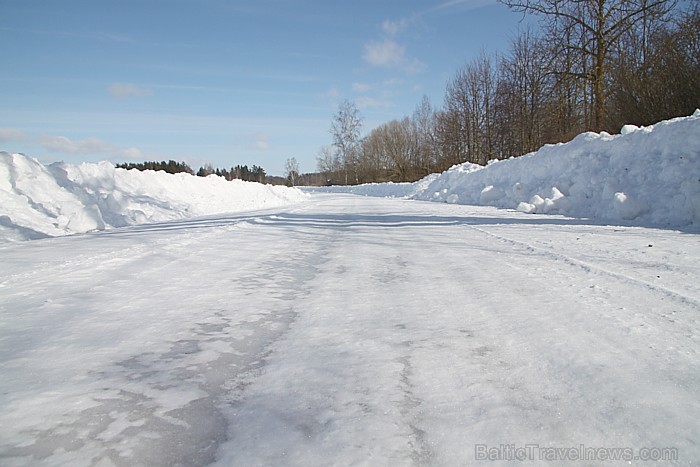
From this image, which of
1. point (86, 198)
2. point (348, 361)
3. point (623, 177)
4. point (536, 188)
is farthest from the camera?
point (536, 188)

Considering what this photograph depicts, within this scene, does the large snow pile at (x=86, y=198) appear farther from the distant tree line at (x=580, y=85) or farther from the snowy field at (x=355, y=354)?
the distant tree line at (x=580, y=85)

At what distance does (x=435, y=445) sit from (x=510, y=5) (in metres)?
15.7

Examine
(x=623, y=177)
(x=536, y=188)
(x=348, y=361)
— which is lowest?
(x=348, y=361)

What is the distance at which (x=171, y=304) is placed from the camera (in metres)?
2.33

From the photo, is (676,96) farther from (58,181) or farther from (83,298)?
(58,181)

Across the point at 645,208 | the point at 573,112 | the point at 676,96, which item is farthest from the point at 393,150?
the point at 645,208

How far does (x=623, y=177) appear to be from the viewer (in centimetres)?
632

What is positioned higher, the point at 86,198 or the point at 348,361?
the point at 86,198

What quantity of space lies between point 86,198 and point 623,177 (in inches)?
402

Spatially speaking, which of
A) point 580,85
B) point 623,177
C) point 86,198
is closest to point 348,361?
point 623,177

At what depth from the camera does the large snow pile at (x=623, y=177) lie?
5.25m

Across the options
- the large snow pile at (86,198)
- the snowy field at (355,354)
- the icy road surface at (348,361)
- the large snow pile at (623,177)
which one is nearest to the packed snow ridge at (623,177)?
the large snow pile at (623,177)

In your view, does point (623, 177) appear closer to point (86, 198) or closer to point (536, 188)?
point (536, 188)

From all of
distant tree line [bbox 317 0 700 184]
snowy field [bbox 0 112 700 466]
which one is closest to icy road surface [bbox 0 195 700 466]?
snowy field [bbox 0 112 700 466]
